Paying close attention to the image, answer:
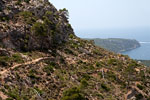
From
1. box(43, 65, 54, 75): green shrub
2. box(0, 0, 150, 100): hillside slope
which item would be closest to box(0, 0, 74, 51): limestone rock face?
box(0, 0, 150, 100): hillside slope

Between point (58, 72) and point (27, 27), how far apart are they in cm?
2152

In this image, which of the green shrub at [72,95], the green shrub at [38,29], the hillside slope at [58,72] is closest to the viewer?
the green shrub at [72,95]

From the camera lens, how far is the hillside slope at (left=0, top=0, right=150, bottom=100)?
41.6 metres

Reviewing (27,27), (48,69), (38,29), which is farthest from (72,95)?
(27,27)

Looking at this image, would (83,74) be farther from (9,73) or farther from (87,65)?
(9,73)

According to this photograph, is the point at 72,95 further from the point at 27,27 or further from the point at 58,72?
the point at 27,27

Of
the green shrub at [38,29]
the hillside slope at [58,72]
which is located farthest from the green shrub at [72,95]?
the green shrub at [38,29]

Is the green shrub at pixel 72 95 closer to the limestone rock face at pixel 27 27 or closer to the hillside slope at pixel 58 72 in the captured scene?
the hillside slope at pixel 58 72

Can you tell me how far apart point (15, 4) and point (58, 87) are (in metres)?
45.0

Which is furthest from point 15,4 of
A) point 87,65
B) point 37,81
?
point 37,81

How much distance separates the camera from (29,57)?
54094 mm

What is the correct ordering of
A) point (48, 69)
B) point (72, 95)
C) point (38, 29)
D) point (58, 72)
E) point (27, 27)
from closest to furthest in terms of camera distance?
1. point (72, 95)
2. point (48, 69)
3. point (58, 72)
4. point (38, 29)
5. point (27, 27)

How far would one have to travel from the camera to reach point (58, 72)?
178 ft

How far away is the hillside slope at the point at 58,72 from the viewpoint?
41625 mm
